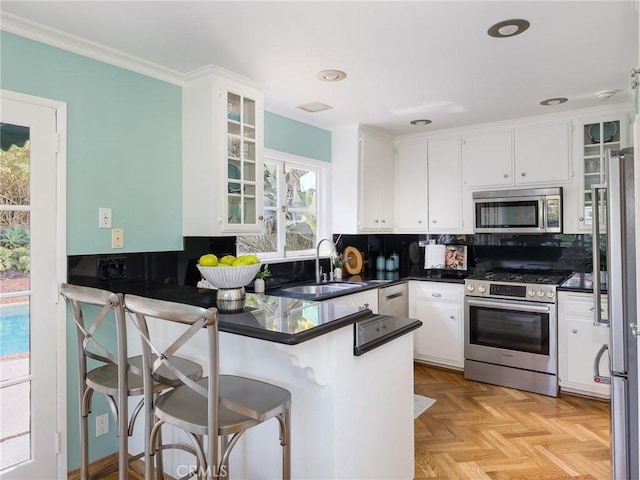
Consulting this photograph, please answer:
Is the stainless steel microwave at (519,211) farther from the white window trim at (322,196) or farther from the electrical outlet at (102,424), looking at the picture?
the electrical outlet at (102,424)

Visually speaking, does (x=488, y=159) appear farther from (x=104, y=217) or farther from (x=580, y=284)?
(x=104, y=217)

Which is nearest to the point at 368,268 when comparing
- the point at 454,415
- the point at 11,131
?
the point at 454,415

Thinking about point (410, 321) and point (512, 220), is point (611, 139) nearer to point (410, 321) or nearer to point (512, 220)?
point (512, 220)

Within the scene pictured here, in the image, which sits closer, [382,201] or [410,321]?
[410,321]

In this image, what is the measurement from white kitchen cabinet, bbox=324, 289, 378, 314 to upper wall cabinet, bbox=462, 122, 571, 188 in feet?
4.80

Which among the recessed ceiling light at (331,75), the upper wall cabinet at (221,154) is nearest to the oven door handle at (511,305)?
the upper wall cabinet at (221,154)

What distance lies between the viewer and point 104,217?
7.75 ft

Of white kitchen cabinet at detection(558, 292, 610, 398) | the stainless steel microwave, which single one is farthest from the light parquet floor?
the stainless steel microwave

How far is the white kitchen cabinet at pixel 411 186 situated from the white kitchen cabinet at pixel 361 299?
3.52 feet

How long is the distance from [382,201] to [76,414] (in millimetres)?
3116

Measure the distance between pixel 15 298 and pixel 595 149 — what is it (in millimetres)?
4163

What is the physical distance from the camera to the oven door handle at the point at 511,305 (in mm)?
3381

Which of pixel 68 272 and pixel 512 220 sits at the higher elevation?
pixel 512 220

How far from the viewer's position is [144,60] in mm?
2457
